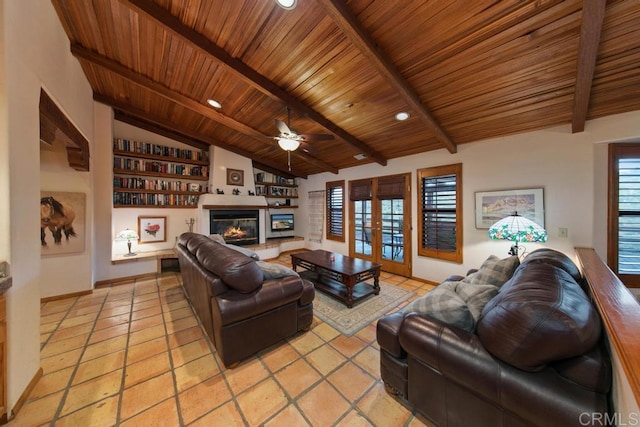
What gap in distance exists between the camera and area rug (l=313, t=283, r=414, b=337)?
243 centimetres

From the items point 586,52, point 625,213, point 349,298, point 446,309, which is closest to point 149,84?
point 349,298

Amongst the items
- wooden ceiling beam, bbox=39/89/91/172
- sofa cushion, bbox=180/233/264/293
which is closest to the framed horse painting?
wooden ceiling beam, bbox=39/89/91/172

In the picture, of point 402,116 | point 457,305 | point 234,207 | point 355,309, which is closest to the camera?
point 457,305

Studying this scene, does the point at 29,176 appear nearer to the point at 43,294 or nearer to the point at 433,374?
the point at 43,294

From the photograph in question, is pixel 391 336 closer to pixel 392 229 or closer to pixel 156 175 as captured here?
pixel 392 229

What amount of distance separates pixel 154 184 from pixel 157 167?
36 cm

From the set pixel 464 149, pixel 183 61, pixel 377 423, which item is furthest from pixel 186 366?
pixel 464 149

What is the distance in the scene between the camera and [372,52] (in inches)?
76.1

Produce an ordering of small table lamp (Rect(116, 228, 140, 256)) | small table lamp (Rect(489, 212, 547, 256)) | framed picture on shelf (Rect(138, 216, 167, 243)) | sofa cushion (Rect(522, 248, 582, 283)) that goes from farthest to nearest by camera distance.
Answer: framed picture on shelf (Rect(138, 216, 167, 243)) → small table lamp (Rect(116, 228, 140, 256)) → small table lamp (Rect(489, 212, 547, 256)) → sofa cushion (Rect(522, 248, 582, 283))

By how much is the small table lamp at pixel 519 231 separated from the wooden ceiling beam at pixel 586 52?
1.24 meters

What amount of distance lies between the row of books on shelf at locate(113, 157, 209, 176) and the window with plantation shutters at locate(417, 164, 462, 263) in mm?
4799

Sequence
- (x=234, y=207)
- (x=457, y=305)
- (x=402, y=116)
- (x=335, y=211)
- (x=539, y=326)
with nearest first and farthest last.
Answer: (x=539, y=326)
(x=457, y=305)
(x=402, y=116)
(x=234, y=207)
(x=335, y=211)

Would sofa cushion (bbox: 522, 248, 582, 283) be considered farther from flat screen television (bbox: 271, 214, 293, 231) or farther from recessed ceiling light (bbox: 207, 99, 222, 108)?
flat screen television (bbox: 271, 214, 293, 231)

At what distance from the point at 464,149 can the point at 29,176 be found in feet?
15.9
